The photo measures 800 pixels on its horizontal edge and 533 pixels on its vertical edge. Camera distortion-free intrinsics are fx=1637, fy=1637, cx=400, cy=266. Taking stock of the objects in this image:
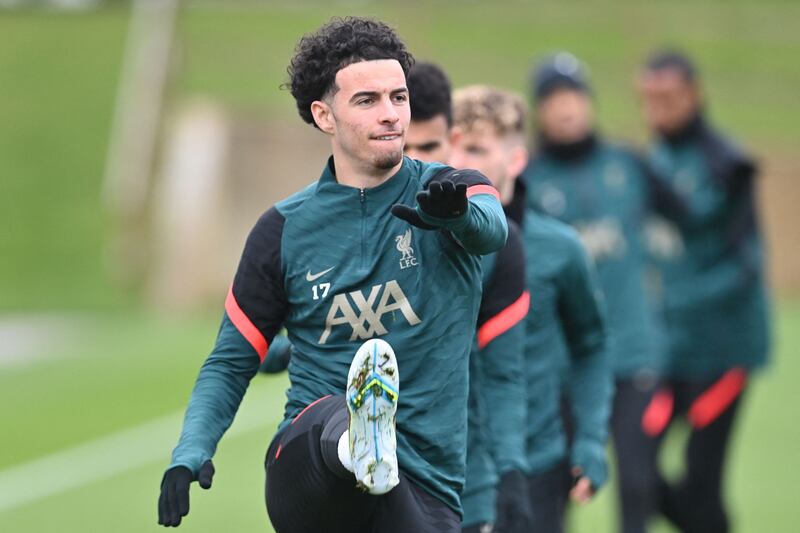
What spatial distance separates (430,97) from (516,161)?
20.1 inches

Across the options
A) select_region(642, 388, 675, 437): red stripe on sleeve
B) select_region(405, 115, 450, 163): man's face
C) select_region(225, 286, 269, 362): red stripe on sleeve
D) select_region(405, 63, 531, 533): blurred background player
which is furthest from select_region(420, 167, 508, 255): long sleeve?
select_region(642, 388, 675, 437): red stripe on sleeve

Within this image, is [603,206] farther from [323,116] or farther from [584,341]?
[323,116]

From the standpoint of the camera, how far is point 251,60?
3616cm

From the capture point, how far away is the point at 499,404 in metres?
5.48

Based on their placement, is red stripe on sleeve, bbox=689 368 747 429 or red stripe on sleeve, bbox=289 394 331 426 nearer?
red stripe on sleeve, bbox=289 394 331 426

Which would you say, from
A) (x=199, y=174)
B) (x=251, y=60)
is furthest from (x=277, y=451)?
(x=251, y=60)

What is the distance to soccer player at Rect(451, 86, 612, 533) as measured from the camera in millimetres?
6074

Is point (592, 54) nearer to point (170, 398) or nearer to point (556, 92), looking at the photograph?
point (170, 398)

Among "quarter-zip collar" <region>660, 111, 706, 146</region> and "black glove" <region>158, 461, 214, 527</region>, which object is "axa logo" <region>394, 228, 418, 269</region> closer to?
"black glove" <region>158, 461, 214, 527</region>

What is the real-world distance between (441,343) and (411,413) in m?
0.22

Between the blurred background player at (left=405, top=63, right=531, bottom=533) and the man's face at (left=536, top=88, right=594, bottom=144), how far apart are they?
3223 mm

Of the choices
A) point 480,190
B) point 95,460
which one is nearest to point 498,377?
point 480,190

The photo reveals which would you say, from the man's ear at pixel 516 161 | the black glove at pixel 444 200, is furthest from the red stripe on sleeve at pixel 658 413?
the black glove at pixel 444 200

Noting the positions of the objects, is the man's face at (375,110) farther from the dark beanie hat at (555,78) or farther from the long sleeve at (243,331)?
the dark beanie hat at (555,78)
